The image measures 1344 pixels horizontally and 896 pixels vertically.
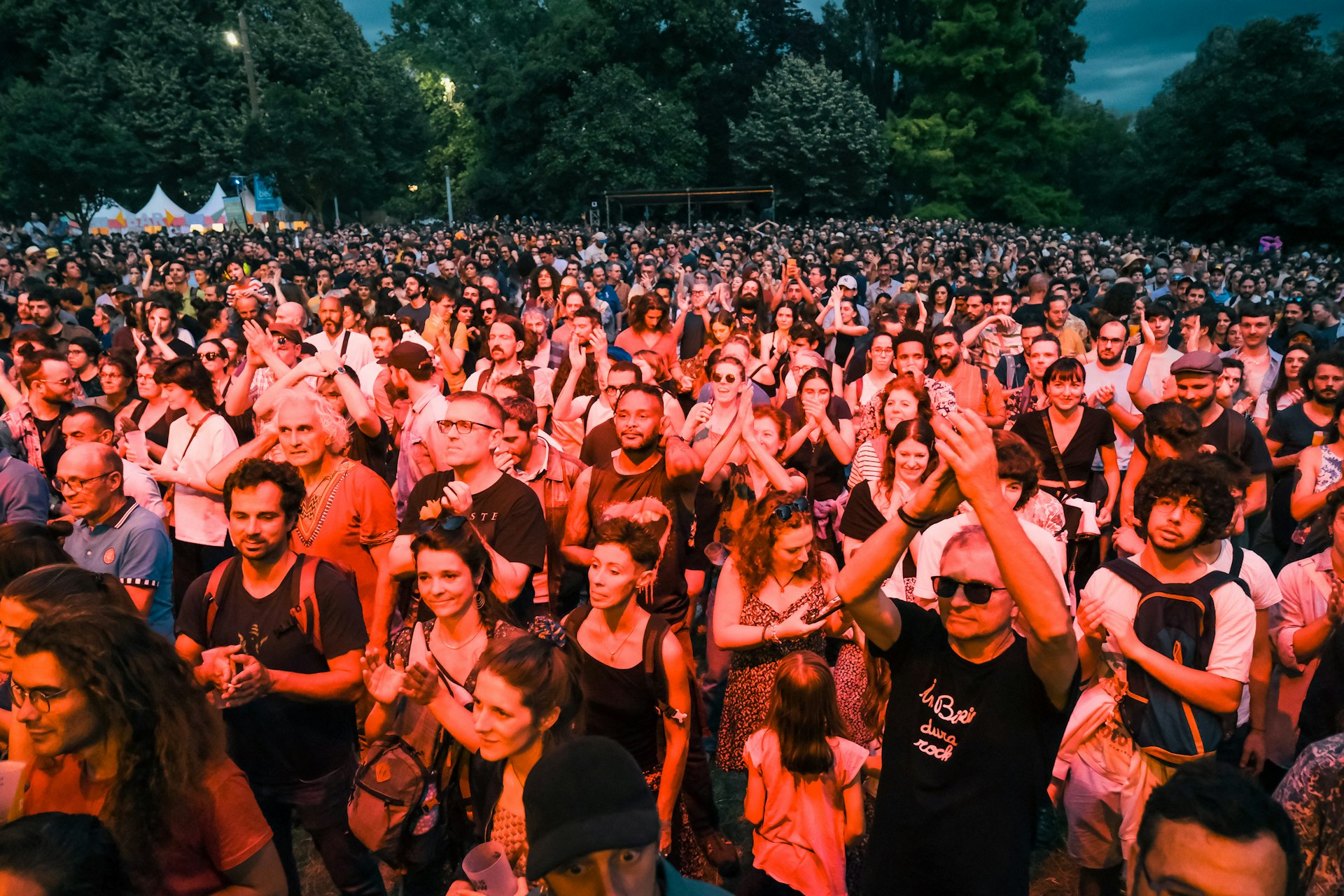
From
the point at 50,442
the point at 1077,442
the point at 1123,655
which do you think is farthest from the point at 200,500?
the point at 1077,442

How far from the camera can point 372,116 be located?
41.6 meters

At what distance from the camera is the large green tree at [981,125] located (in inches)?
1790

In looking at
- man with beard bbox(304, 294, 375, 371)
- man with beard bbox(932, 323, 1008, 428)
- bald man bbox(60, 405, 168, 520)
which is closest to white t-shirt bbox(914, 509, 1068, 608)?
man with beard bbox(932, 323, 1008, 428)

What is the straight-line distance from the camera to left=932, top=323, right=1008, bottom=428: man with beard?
6.70 metres

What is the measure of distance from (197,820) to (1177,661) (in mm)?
Result: 2883

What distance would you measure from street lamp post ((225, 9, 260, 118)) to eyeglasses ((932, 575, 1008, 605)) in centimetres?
4269

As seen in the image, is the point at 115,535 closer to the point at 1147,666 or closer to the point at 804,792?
the point at 804,792

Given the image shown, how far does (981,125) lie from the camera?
46562mm

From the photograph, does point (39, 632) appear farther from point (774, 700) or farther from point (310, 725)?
point (774, 700)

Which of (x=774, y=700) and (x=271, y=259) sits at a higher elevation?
(x=271, y=259)

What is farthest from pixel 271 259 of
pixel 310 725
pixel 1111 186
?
pixel 1111 186

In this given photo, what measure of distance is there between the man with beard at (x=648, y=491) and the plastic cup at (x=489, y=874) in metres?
2.50

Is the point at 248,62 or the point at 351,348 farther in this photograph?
the point at 248,62

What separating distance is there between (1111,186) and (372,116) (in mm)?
37742
